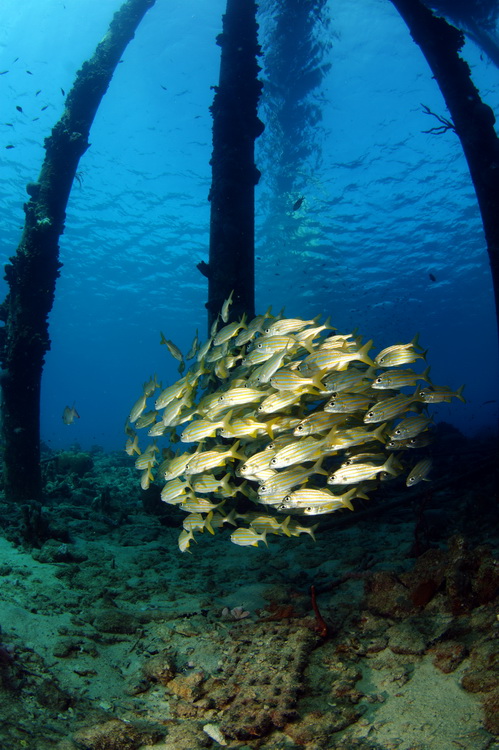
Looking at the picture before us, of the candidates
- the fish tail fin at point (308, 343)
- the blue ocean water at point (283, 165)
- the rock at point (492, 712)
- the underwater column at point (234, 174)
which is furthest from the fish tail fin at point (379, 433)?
the blue ocean water at point (283, 165)

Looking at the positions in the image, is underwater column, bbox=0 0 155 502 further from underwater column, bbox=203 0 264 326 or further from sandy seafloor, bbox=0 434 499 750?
underwater column, bbox=203 0 264 326

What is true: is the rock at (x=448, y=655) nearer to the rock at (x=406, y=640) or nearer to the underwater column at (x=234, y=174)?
the rock at (x=406, y=640)

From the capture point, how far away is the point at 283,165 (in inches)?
1030

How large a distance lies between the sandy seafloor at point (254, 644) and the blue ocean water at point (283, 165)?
1851 cm

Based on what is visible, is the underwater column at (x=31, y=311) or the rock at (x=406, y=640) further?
the underwater column at (x=31, y=311)

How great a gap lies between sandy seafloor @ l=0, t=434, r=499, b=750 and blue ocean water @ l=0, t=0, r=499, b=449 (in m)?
18.5

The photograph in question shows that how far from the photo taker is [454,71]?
23.5ft

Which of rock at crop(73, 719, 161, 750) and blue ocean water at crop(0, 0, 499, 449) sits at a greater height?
blue ocean water at crop(0, 0, 499, 449)

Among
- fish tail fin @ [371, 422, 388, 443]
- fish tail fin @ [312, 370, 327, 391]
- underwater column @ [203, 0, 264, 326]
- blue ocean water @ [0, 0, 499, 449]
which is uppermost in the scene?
blue ocean water @ [0, 0, 499, 449]

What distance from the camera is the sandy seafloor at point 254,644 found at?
8.18ft

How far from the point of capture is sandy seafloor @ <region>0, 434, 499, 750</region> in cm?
249

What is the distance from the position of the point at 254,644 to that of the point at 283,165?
28643mm

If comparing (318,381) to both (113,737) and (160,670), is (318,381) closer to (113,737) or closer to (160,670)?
(160,670)

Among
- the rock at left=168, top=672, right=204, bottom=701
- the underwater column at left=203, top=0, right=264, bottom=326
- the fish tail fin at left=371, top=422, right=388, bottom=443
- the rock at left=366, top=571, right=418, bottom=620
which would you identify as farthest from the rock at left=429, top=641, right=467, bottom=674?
the underwater column at left=203, top=0, right=264, bottom=326
